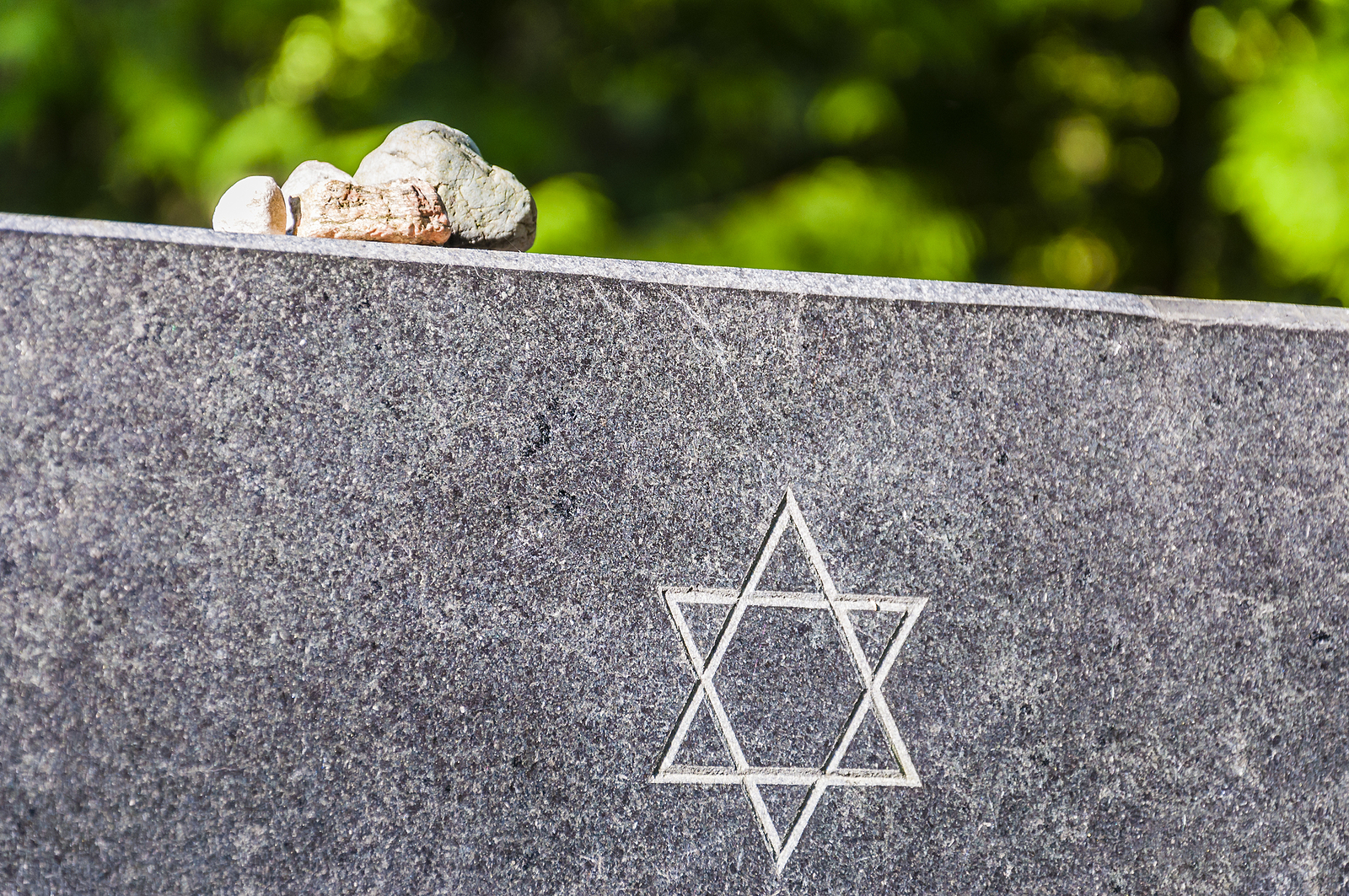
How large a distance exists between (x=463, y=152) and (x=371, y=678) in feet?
2.66

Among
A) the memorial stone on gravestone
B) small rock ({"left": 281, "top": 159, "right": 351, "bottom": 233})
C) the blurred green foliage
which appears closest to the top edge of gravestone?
the memorial stone on gravestone

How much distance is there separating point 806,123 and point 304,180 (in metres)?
2.71

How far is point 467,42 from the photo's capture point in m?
4.09

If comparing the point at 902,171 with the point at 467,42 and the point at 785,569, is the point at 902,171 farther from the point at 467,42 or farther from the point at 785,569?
the point at 785,569

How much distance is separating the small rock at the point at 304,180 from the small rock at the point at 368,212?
15mm

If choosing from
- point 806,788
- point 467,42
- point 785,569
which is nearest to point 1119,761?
point 806,788

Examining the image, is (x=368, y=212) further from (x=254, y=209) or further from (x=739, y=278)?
(x=739, y=278)

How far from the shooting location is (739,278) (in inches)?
59.0

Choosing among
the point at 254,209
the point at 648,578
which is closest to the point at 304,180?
the point at 254,209

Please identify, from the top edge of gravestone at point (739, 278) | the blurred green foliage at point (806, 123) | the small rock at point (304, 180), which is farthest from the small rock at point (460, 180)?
the blurred green foliage at point (806, 123)

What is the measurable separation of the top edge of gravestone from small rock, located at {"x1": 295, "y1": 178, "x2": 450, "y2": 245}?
97 millimetres

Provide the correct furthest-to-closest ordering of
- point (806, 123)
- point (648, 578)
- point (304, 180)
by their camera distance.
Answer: point (806, 123) < point (304, 180) < point (648, 578)

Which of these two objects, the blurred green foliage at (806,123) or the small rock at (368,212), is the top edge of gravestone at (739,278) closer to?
the small rock at (368,212)

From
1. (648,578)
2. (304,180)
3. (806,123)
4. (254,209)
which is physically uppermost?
(806,123)
